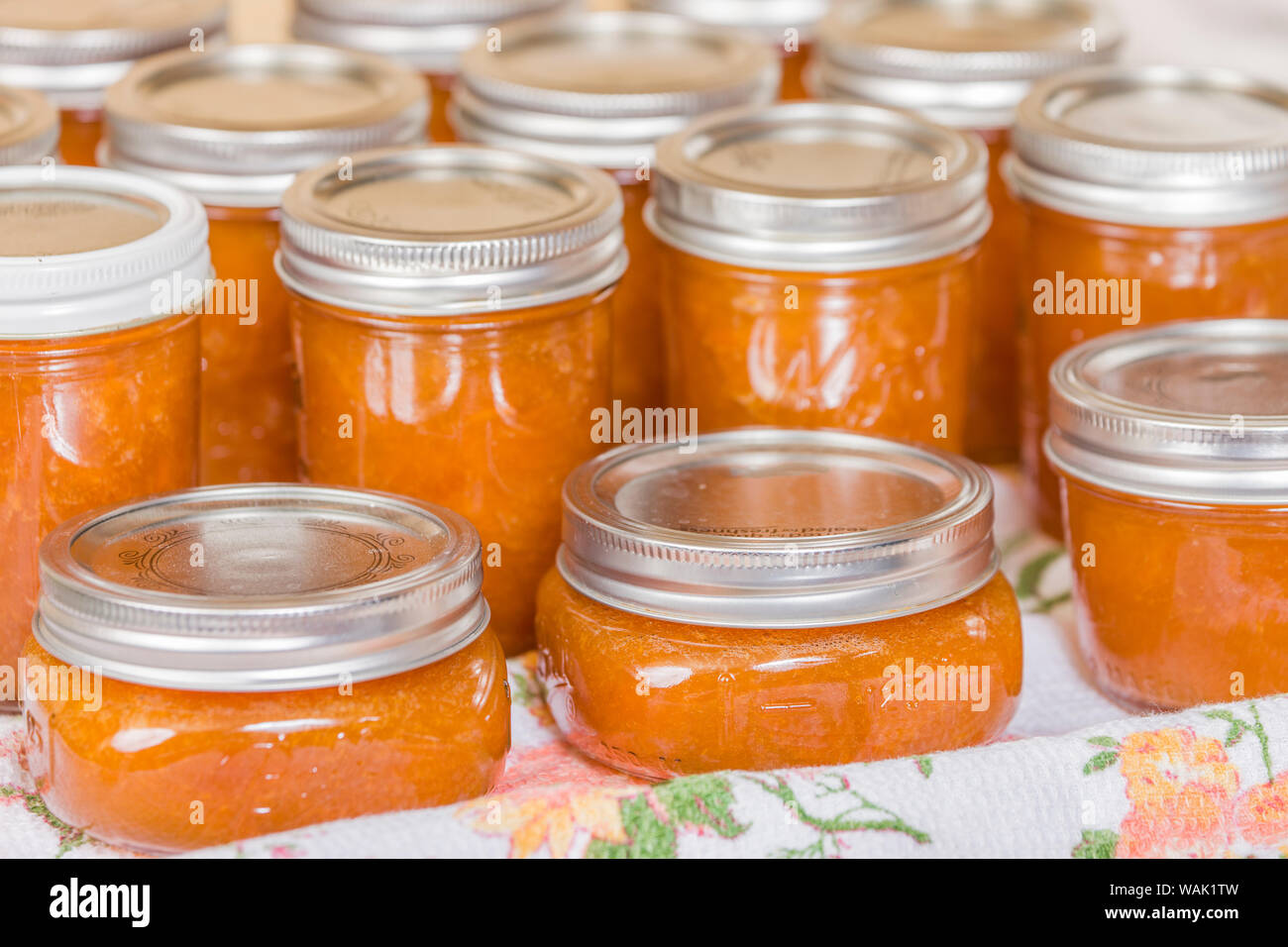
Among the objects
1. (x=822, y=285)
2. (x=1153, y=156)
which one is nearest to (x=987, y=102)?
(x=1153, y=156)

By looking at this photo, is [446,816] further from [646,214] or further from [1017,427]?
[1017,427]

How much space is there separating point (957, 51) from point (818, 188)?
0.39 meters

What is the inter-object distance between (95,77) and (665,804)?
101 centimetres

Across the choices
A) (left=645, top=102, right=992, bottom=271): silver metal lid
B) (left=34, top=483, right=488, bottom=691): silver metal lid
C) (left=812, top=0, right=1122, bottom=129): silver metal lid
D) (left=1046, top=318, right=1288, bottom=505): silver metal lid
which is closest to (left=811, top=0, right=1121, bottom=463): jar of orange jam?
(left=812, top=0, right=1122, bottom=129): silver metal lid

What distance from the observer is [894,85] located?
1.70 meters

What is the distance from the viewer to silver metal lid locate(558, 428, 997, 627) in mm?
1104

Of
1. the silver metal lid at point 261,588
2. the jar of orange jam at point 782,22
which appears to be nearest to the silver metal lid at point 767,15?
the jar of orange jam at point 782,22

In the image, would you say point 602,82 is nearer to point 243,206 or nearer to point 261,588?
point 243,206

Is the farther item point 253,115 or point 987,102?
point 987,102

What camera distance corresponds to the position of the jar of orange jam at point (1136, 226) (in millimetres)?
1419

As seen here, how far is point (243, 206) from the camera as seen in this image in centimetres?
144

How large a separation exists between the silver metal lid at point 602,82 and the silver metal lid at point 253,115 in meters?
0.07

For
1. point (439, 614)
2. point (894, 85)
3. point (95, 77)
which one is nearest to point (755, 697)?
point (439, 614)

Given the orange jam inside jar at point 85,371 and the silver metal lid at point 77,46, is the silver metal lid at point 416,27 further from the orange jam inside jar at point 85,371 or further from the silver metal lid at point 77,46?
the orange jam inside jar at point 85,371
